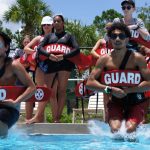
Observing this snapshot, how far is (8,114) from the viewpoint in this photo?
17.6 feet

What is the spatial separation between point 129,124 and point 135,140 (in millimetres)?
202

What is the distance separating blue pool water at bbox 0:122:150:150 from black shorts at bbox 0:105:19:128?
0.26 metres

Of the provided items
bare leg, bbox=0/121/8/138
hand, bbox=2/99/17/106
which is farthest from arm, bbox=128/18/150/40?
bare leg, bbox=0/121/8/138

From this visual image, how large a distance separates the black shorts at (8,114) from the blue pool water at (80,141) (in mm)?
259

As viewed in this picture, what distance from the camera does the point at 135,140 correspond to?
18.1 feet

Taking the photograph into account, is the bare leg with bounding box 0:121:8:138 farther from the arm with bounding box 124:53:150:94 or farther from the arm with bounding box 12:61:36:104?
the arm with bounding box 124:53:150:94

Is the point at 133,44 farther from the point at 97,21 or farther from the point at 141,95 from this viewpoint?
the point at 97,21

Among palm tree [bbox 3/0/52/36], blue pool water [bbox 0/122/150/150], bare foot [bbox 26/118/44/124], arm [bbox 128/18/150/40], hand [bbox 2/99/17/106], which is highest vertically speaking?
palm tree [bbox 3/0/52/36]

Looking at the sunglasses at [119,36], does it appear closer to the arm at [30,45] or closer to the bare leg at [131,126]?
the bare leg at [131,126]

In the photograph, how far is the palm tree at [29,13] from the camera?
26391 mm

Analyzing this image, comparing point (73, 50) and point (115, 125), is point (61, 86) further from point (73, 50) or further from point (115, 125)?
point (115, 125)

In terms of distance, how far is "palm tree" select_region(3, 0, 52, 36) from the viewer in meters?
26.4

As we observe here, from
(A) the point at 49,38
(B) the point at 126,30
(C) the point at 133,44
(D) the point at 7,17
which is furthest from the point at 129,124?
(D) the point at 7,17

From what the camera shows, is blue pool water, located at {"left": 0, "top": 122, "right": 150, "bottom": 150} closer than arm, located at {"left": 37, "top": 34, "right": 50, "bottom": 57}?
Yes
